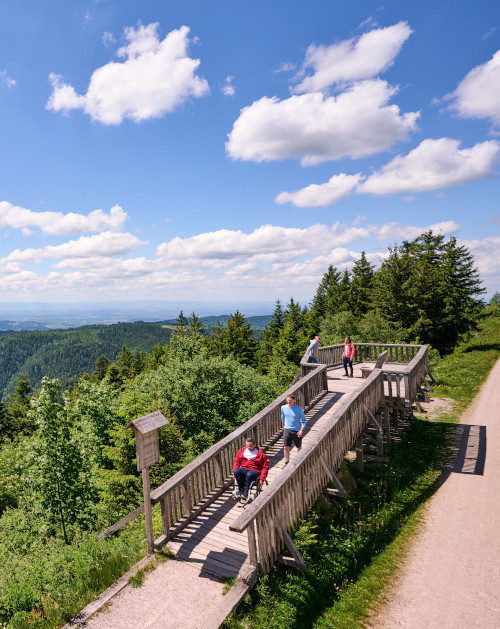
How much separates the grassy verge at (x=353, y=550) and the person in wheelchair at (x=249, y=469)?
1283 millimetres

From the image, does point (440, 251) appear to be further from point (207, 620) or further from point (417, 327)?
point (207, 620)

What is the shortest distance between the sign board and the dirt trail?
4867 mm

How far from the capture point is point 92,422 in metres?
17.3

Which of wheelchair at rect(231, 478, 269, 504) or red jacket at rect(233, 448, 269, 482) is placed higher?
red jacket at rect(233, 448, 269, 482)

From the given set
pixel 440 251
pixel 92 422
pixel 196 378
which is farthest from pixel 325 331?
pixel 92 422

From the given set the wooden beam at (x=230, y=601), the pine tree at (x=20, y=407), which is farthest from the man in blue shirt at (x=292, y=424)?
the pine tree at (x=20, y=407)

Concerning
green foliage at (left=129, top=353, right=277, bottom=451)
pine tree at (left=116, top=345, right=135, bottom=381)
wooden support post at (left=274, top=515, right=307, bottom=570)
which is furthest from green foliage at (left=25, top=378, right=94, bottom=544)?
pine tree at (left=116, top=345, right=135, bottom=381)

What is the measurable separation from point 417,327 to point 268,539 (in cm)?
3437

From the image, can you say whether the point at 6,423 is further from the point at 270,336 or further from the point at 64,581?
the point at 64,581

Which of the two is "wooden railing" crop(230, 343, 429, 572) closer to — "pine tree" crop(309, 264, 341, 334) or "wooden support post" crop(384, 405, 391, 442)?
"wooden support post" crop(384, 405, 391, 442)

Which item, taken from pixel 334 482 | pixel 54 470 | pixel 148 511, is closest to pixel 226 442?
pixel 148 511

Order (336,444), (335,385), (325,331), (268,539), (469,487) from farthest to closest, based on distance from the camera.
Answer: (325,331), (335,385), (469,487), (336,444), (268,539)

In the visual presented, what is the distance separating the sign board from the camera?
252 inches

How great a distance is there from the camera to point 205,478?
26.7 ft
